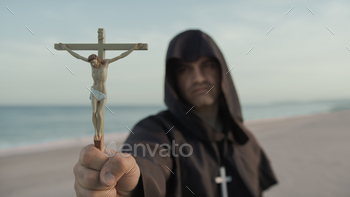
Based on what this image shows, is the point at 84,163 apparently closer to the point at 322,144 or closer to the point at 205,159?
the point at 205,159

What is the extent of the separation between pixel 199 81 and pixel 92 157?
155 centimetres

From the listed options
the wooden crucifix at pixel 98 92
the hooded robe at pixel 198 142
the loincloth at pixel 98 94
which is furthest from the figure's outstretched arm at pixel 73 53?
the hooded robe at pixel 198 142

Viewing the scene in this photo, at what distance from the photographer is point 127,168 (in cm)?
118

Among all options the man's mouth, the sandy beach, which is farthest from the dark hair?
the sandy beach

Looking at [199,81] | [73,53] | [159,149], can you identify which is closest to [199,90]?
[199,81]

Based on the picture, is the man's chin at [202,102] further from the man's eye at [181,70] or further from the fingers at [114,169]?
the fingers at [114,169]

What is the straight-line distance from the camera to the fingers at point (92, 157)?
1099 millimetres

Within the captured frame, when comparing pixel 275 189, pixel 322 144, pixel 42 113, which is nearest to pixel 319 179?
pixel 275 189

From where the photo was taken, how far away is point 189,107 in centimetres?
260

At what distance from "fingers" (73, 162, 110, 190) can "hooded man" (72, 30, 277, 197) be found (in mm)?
787

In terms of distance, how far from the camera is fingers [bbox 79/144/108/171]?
1099mm

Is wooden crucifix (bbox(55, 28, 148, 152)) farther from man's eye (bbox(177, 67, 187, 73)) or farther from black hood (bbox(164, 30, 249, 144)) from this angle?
man's eye (bbox(177, 67, 187, 73))

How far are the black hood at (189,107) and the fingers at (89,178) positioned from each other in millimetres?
1324

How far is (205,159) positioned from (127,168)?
1.35 m
